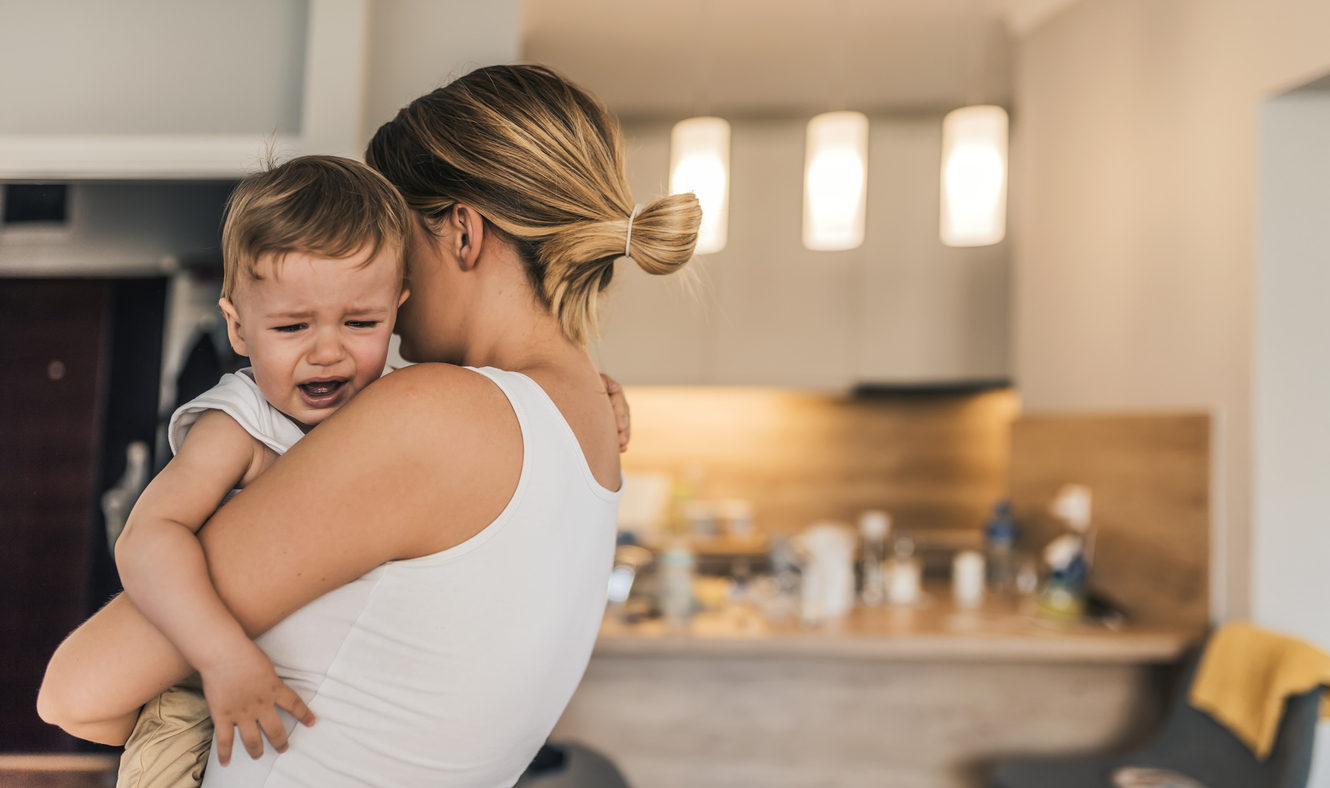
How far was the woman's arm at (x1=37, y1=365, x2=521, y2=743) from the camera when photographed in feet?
1.67

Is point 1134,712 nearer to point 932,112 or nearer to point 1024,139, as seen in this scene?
point 1024,139

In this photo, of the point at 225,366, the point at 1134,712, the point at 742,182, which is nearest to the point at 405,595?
the point at 225,366

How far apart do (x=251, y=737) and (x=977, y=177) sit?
6.21ft

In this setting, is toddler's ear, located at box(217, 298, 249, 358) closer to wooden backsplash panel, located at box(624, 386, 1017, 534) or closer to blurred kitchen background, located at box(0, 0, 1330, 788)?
blurred kitchen background, located at box(0, 0, 1330, 788)

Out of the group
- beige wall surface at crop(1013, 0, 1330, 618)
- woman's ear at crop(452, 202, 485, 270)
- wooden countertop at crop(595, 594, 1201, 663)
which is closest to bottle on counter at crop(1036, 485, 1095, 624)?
wooden countertop at crop(595, 594, 1201, 663)

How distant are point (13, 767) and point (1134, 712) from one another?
85.1 inches

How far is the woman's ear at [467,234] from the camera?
667mm

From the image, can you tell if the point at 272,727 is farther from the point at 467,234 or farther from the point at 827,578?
the point at 827,578

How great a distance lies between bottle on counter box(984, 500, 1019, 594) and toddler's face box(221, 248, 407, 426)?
2.50m

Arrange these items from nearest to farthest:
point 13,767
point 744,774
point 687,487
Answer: point 13,767
point 744,774
point 687,487

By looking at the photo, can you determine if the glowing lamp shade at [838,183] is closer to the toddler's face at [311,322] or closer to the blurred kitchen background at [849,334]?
the blurred kitchen background at [849,334]

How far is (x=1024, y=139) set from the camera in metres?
2.86

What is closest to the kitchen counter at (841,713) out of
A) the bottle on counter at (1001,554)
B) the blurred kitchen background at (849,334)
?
the blurred kitchen background at (849,334)

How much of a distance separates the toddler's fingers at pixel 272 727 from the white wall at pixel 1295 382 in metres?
1.92
